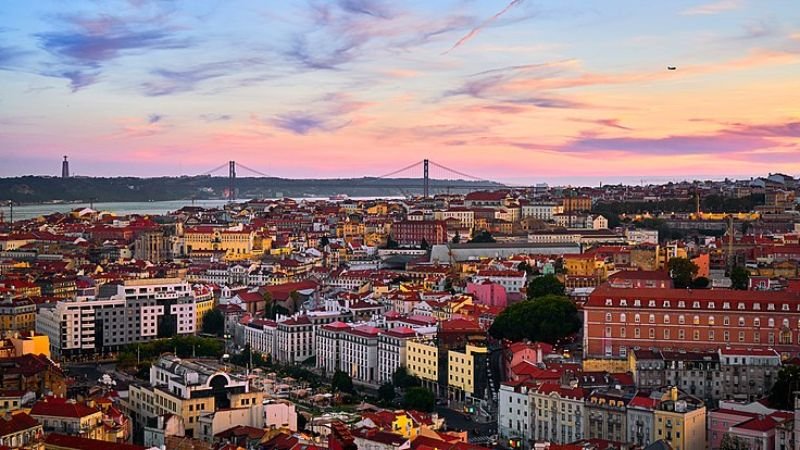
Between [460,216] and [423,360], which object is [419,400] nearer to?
[423,360]

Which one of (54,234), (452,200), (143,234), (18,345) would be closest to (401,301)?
(18,345)

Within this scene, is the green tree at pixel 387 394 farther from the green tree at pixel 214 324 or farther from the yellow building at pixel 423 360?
the green tree at pixel 214 324

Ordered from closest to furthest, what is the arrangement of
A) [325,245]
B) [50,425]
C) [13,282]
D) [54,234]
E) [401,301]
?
[50,425]
[401,301]
[13,282]
[325,245]
[54,234]

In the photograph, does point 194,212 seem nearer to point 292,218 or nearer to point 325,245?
point 292,218

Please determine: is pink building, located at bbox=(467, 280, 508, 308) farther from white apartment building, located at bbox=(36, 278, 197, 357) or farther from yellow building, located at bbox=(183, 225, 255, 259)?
yellow building, located at bbox=(183, 225, 255, 259)

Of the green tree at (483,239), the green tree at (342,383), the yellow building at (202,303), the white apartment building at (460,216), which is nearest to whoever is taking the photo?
the green tree at (342,383)

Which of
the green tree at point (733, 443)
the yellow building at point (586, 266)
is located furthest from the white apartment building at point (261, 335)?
the green tree at point (733, 443)
